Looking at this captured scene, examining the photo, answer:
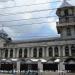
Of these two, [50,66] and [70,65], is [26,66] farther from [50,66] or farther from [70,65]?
[70,65]

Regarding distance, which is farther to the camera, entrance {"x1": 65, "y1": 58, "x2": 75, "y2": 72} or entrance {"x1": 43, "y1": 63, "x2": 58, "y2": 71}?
entrance {"x1": 43, "y1": 63, "x2": 58, "y2": 71}

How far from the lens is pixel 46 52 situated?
43156 mm

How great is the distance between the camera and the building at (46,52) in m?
40.6

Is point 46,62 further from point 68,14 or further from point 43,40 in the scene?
point 68,14

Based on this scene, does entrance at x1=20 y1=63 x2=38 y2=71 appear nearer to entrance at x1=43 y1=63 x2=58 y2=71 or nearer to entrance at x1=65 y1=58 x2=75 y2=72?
entrance at x1=43 y1=63 x2=58 y2=71

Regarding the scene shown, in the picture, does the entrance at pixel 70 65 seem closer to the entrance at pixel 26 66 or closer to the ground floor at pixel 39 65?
the ground floor at pixel 39 65

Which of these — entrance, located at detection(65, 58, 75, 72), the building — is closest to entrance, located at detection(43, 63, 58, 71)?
the building

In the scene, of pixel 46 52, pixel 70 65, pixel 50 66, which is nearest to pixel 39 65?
pixel 50 66

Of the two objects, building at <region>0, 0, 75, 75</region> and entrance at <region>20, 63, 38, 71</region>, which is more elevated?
building at <region>0, 0, 75, 75</region>

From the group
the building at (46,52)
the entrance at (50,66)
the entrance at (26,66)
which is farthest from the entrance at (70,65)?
the entrance at (26,66)

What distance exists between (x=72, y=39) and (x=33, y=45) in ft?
26.9

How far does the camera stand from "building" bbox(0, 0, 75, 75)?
40.6 m

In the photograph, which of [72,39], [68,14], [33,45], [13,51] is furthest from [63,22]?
[13,51]

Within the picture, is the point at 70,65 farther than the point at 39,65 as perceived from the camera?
No
